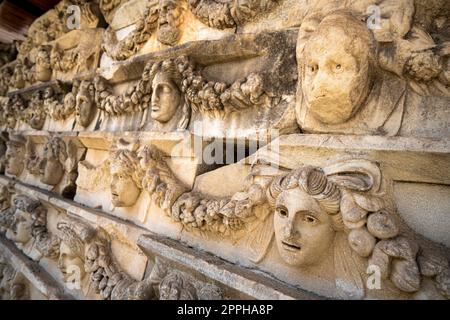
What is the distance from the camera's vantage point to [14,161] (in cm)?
383

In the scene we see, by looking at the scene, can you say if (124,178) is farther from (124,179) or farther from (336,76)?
(336,76)

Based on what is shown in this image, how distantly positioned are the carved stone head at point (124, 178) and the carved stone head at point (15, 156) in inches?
103

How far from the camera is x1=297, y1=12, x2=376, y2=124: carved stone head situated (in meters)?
1.16

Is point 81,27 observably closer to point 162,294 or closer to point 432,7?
point 162,294

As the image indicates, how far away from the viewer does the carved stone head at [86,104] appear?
2797 mm

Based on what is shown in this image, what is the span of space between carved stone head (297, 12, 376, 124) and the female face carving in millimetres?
395

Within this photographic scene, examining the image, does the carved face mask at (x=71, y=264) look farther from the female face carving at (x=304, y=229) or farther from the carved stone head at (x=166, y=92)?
the female face carving at (x=304, y=229)

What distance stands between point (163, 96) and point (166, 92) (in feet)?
0.11

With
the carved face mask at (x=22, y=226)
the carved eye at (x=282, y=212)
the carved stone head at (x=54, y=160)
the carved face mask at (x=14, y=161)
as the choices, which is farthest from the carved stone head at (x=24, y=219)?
the carved eye at (x=282, y=212)

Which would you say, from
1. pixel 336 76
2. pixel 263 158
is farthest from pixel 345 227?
pixel 336 76

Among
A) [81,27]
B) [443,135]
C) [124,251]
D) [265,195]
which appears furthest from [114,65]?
[443,135]

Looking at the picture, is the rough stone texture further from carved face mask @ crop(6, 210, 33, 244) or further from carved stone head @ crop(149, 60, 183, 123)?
carved face mask @ crop(6, 210, 33, 244)

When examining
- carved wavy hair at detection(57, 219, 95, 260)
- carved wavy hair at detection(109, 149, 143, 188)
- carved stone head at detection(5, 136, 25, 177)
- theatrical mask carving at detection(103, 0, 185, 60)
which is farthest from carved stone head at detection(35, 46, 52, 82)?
carved wavy hair at detection(109, 149, 143, 188)

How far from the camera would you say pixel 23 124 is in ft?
13.5
